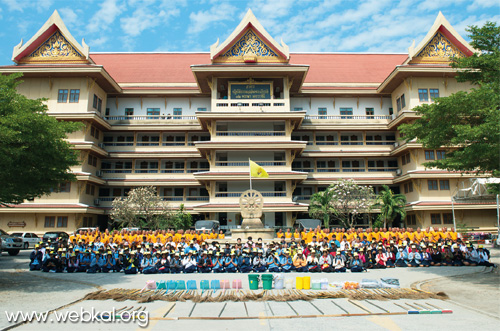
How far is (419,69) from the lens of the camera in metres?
30.1

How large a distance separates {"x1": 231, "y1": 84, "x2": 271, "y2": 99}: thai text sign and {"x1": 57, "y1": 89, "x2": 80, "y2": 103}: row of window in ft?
44.5

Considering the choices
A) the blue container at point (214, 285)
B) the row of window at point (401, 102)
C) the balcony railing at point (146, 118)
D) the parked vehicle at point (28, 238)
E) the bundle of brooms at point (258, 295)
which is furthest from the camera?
the balcony railing at point (146, 118)

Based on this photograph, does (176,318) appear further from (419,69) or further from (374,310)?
(419,69)

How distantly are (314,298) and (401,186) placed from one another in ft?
88.9

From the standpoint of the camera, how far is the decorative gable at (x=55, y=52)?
31.1m

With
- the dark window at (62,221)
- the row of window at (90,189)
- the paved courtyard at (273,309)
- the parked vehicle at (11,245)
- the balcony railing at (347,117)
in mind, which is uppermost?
the balcony railing at (347,117)

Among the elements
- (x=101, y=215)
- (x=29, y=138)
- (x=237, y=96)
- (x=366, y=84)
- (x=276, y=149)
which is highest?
(x=366, y=84)

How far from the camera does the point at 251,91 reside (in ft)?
103

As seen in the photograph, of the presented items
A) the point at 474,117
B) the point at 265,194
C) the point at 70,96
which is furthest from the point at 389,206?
the point at 70,96

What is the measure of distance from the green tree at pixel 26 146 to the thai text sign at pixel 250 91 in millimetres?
17963

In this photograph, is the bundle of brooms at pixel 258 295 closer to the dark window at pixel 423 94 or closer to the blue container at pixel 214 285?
the blue container at pixel 214 285

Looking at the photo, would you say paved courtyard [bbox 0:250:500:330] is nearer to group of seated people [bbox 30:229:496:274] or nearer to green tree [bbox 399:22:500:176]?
group of seated people [bbox 30:229:496:274]

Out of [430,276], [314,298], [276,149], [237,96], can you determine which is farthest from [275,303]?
[237,96]
